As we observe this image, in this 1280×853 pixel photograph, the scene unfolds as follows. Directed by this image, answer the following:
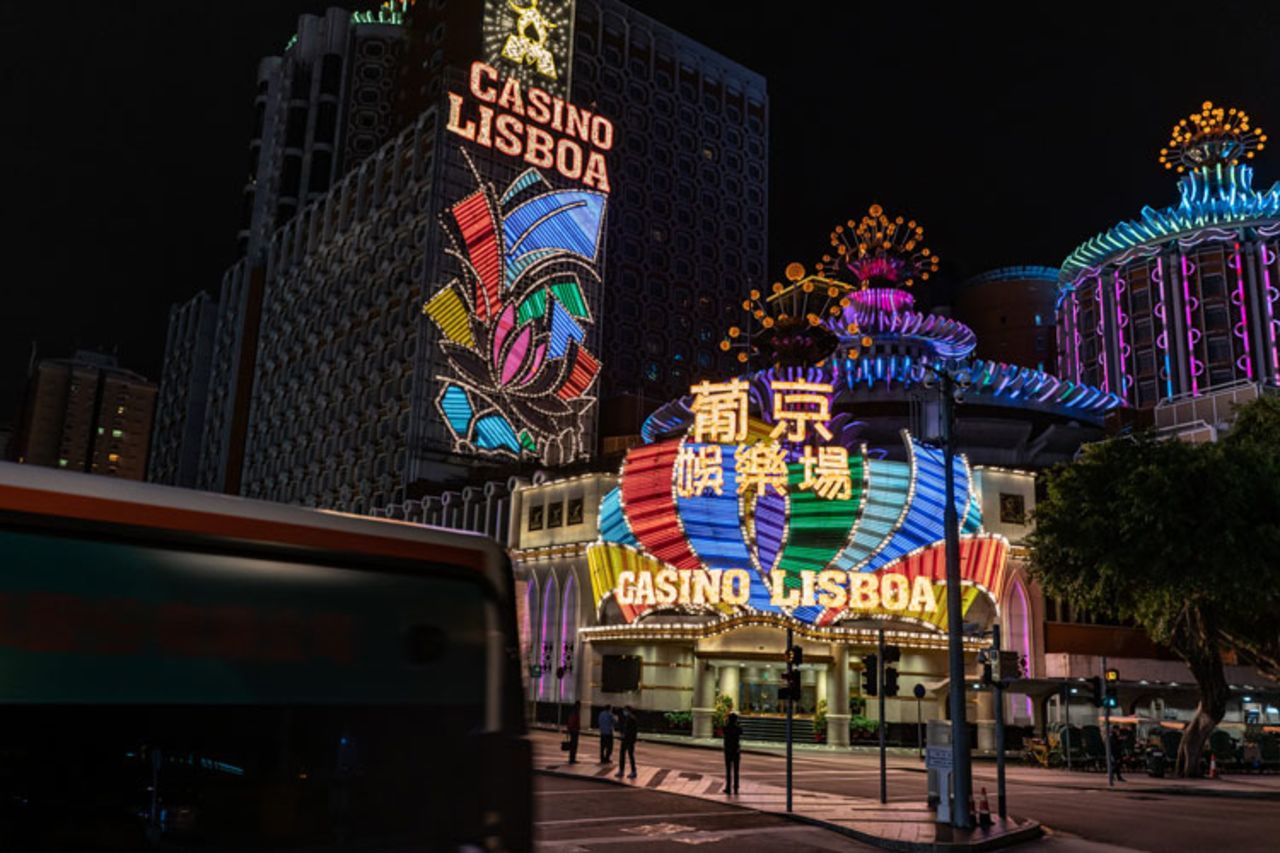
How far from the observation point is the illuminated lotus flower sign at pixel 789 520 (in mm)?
45719

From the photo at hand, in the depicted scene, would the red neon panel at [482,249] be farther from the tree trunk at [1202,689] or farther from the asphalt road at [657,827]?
the asphalt road at [657,827]

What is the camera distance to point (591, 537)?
5578cm

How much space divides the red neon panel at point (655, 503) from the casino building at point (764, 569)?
9 centimetres

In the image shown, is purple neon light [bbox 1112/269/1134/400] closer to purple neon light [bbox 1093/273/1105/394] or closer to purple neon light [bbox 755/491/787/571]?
purple neon light [bbox 1093/273/1105/394]

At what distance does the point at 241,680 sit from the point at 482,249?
271 feet

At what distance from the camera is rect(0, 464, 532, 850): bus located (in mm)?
6598

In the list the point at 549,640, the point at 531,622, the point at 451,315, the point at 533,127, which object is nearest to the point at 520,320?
the point at 451,315

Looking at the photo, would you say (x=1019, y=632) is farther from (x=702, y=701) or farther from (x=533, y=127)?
(x=533, y=127)

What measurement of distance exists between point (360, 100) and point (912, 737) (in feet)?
334

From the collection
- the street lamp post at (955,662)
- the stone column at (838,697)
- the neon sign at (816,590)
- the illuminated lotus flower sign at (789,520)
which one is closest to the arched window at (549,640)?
the illuminated lotus flower sign at (789,520)

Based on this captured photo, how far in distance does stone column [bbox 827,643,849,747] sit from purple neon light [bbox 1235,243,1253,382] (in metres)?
63.3

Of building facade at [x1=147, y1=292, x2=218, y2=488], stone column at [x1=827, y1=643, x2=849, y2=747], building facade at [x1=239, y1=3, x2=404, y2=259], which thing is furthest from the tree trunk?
building facade at [x1=147, y1=292, x2=218, y2=488]

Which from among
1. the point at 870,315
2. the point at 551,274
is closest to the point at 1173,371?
the point at 870,315

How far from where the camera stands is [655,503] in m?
48.2
